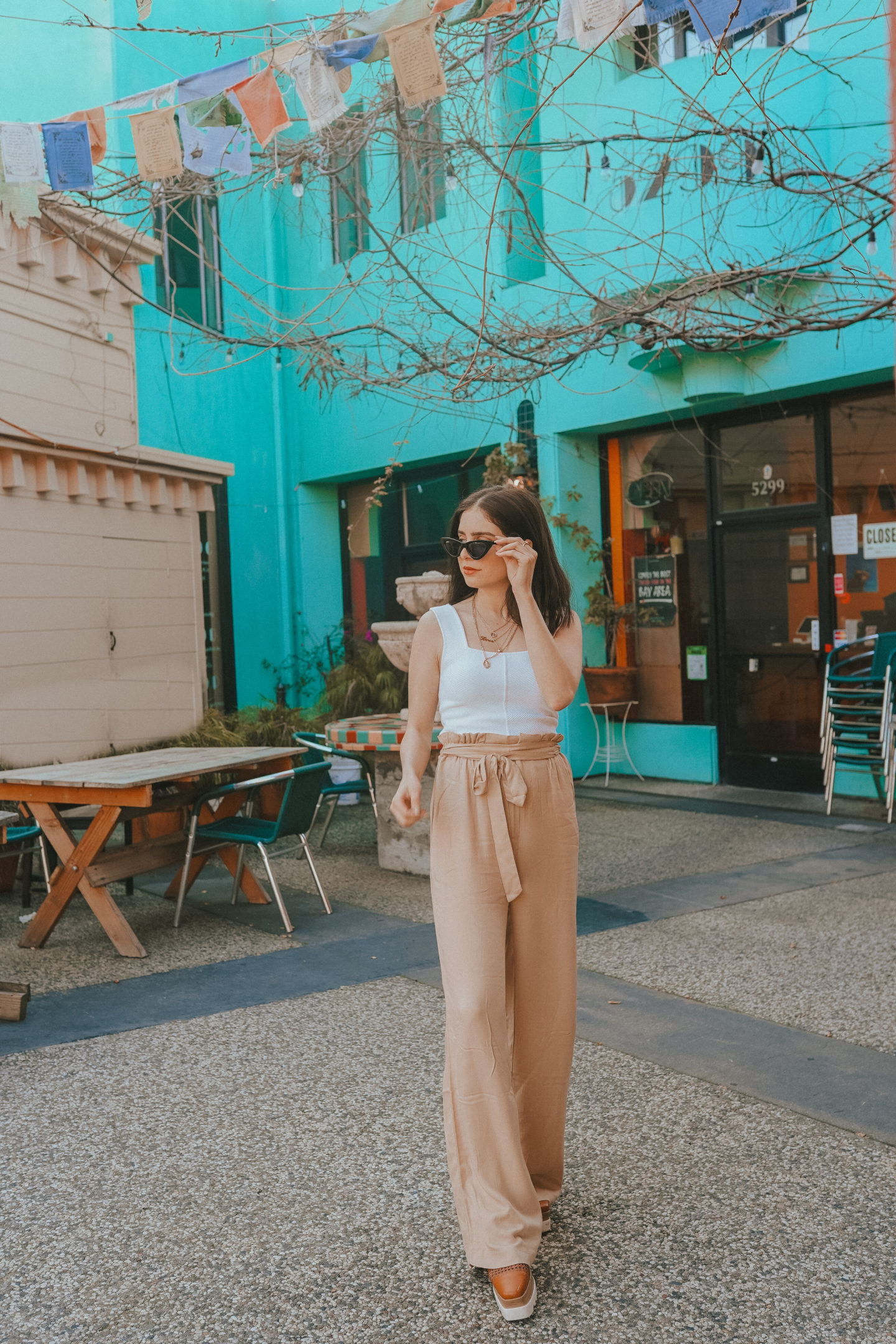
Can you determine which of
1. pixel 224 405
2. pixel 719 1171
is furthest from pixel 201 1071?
pixel 224 405

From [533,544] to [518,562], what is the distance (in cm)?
21

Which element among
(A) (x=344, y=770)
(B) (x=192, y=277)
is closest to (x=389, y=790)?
(A) (x=344, y=770)

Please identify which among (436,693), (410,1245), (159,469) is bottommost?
(410,1245)

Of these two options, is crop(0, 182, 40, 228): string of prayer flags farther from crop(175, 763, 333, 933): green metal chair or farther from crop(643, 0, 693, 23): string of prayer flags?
crop(643, 0, 693, 23): string of prayer flags

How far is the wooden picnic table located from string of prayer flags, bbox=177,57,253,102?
2.98 metres

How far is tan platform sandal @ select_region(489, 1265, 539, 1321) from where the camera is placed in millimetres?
2449

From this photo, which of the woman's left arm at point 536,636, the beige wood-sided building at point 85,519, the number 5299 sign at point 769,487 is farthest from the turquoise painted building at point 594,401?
the woman's left arm at point 536,636

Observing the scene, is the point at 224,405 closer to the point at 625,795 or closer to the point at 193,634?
the point at 193,634

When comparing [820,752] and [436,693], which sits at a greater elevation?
[436,693]

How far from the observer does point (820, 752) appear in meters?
9.05

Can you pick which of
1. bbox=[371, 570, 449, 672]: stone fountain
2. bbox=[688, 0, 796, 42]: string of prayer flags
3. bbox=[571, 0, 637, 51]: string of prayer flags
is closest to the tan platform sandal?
bbox=[688, 0, 796, 42]: string of prayer flags

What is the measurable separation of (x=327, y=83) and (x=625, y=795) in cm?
635

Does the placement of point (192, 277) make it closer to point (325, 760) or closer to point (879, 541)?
point (325, 760)

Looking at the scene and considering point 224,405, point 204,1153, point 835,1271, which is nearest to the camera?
point 835,1271
